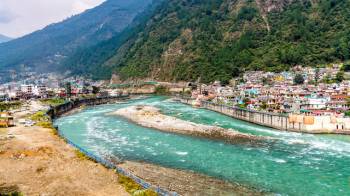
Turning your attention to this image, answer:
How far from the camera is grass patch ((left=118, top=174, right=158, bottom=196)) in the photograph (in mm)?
35444

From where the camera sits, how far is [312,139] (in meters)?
67.9

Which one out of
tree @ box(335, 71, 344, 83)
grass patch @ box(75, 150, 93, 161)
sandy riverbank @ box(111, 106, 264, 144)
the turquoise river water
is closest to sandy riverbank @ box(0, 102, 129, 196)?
grass patch @ box(75, 150, 93, 161)

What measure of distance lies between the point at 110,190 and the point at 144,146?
25.9 meters

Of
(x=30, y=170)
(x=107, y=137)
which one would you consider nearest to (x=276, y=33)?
(x=107, y=137)

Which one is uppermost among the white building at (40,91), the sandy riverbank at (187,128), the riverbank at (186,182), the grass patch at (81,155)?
the white building at (40,91)

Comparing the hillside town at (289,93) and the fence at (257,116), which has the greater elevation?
the hillside town at (289,93)

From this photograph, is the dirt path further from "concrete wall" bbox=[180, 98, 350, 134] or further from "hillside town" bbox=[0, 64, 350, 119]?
"hillside town" bbox=[0, 64, 350, 119]

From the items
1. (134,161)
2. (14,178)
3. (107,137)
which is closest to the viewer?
(14,178)

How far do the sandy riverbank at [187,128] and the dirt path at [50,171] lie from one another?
2769cm

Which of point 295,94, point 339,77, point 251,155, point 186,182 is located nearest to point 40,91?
point 295,94

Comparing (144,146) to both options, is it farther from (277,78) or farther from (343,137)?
(277,78)

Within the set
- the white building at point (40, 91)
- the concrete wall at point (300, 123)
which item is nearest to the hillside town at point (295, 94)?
the concrete wall at point (300, 123)

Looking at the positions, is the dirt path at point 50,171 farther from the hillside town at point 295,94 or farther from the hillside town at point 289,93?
the hillside town at point 295,94

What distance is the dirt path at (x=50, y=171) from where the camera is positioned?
129 feet
